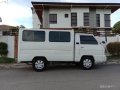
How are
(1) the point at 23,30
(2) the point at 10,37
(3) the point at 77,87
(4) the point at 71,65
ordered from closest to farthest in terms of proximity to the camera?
(3) the point at 77,87
(1) the point at 23,30
(4) the point at 71,65
(2) the point at 10,37

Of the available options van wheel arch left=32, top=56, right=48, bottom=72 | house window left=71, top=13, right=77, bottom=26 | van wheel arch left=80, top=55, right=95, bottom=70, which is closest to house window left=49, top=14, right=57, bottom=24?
house window left=71, top=13, right=77, bottom=26

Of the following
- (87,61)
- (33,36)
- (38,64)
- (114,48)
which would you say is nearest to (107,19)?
(114,48)

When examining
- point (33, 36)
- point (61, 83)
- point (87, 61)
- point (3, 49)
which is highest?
point (33, 36)

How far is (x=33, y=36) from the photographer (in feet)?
45.4

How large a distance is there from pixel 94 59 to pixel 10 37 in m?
7.75

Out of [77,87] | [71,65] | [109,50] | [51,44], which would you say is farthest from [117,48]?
[77,87]

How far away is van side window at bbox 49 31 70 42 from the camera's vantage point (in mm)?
13992

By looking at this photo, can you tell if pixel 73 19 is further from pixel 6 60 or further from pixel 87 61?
pixel 87 61

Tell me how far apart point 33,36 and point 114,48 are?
27.7 ft

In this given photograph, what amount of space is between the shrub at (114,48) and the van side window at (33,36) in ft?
26.2

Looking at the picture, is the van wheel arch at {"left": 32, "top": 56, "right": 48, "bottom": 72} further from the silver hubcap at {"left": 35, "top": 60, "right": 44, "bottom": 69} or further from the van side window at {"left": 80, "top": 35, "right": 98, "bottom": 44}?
the van side window at {"left": 80, "top": 35, "right": 98, "bottom": 44}

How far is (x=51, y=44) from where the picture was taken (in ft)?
45.6

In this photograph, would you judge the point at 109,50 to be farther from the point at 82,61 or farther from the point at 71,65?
the point at 82,61

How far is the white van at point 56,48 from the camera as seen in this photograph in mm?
13703
